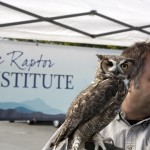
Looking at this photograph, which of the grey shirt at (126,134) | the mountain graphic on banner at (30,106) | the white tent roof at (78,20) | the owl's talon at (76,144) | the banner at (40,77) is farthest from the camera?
the mountain graphic on banner at (30,106)

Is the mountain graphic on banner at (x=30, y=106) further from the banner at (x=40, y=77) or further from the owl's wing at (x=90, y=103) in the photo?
the owl's wing at (x=90, y=103)

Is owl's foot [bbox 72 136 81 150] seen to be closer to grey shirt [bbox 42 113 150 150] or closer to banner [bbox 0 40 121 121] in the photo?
grey shirt [bbox 42 113 150 150]

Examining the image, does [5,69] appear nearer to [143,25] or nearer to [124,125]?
[143,25]

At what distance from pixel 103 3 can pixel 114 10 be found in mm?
200

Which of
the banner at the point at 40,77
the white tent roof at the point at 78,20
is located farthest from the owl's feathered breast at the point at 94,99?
the banner at the point at 40,77

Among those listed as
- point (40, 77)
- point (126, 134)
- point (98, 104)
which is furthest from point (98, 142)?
point (40, 77)

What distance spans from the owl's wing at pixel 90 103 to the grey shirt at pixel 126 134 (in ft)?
0.40

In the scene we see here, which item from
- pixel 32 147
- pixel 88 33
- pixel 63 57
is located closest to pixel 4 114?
pixel 63 57

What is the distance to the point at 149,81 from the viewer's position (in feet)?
8.39

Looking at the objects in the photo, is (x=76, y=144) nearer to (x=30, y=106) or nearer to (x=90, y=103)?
(x=90, y=103)

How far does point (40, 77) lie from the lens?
15.8 feet

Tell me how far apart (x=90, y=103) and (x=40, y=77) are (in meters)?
2.57

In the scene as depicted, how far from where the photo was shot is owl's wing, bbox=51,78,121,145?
2.25 meters

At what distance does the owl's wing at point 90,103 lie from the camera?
2254 mm
